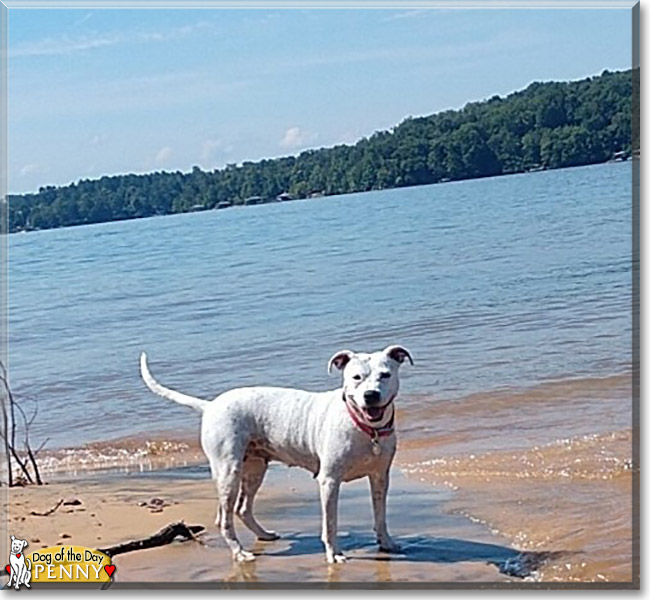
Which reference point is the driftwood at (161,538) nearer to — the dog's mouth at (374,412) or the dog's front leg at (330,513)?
the dog's front leg at (330,513)

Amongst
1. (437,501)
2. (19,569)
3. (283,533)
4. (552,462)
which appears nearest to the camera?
(19,569)

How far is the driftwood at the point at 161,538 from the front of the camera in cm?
629

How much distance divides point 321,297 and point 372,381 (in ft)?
39.1

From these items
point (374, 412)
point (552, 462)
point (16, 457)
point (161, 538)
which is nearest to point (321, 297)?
point (16, 457)

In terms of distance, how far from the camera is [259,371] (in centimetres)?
1230

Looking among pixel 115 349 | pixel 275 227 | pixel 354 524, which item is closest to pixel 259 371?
pixel 115 349

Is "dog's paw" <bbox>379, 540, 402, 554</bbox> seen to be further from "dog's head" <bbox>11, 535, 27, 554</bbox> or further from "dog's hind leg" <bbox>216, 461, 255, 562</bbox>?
"dog's head" <bbox>11, 535, 27, 554</bbox>

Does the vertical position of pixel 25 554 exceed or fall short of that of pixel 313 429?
it falls short

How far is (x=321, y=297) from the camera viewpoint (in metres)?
17.7

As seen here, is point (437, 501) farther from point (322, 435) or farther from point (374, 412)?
point (374, 412)

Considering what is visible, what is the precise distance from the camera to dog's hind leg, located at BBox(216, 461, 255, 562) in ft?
20.6

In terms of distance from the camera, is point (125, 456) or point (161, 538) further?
point (125, 456)

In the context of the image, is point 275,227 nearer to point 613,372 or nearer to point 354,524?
point 613,372

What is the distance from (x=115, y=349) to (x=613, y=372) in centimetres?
710
